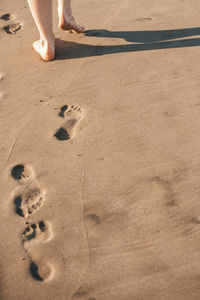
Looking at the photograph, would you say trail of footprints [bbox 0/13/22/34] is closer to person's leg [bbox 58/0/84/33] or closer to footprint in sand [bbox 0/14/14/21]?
footprint in sand [bbox 0/14/14/21]

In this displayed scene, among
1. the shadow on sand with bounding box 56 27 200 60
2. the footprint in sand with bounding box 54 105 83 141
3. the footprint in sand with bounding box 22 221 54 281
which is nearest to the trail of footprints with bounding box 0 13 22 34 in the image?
the shadow on sand with bounding box 56 27 200 60

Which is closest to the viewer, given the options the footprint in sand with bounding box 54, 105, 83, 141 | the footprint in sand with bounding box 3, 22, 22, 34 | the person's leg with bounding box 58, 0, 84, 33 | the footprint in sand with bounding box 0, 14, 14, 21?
the footprint in sand with bounding box 54, 105, 83, 141

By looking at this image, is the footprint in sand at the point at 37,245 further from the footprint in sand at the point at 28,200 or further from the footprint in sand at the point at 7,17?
the footprint in sand at the point at 7,17

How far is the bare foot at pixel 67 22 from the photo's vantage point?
8.86ft

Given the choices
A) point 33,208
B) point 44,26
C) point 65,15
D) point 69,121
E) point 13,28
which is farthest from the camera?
point 13,28

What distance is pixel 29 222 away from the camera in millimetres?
1692

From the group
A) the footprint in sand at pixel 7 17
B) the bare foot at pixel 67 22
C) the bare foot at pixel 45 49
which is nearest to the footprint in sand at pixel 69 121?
the bare foot at pixel 45 49

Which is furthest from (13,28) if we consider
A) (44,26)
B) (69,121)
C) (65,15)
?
(69,121)

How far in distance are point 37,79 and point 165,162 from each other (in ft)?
3.73

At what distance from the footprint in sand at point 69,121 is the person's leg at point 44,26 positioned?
1.86 ft

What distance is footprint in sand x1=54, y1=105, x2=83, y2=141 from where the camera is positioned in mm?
2084

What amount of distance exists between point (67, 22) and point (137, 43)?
0.54 m

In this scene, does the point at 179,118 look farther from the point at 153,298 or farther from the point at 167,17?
the point at 167,17

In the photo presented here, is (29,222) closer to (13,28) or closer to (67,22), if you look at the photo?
(67,22)
